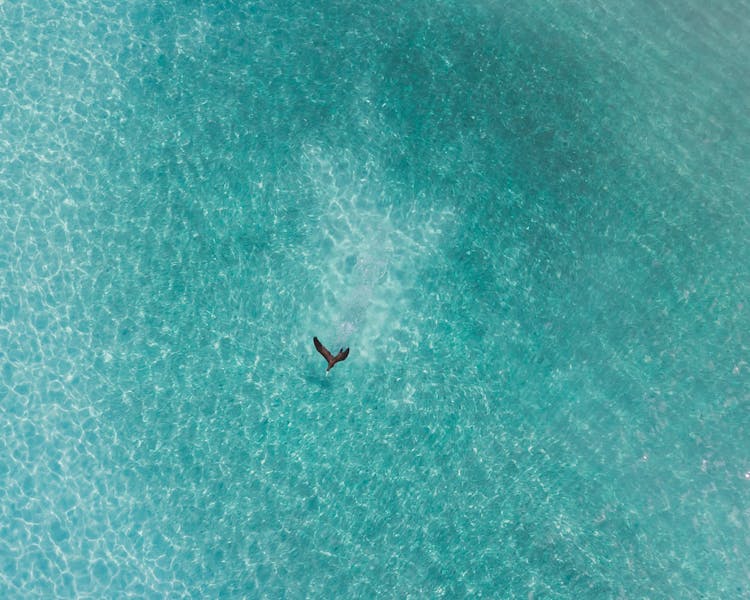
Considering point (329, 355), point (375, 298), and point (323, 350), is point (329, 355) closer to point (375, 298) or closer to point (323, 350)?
point (323, 350)

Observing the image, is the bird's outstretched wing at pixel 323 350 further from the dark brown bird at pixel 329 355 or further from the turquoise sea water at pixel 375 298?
the turquoise sea water at pixel 375 298

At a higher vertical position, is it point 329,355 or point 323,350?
point 323,350

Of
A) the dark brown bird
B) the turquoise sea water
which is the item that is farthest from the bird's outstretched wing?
the turquoise sea water

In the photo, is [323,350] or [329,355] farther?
[329,355]

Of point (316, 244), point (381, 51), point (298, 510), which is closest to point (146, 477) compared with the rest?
point (298, 510)

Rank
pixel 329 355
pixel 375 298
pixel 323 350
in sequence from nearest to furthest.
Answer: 1. pixel 323 350
2. pixel 329 355
3. pixel 375 298

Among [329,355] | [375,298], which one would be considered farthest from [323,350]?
[375,298]

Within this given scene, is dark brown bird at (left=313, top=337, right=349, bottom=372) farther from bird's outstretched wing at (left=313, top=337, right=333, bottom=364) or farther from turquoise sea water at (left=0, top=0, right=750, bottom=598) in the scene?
turquoise sea water at (left=0, top=0, right=750, bottom=598)

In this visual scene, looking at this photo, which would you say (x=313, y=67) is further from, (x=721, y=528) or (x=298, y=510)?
(x=721, y=528)

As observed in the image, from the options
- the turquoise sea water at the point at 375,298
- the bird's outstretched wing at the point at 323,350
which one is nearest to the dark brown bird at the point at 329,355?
the bird's outstretched wing at the point at 323,350
